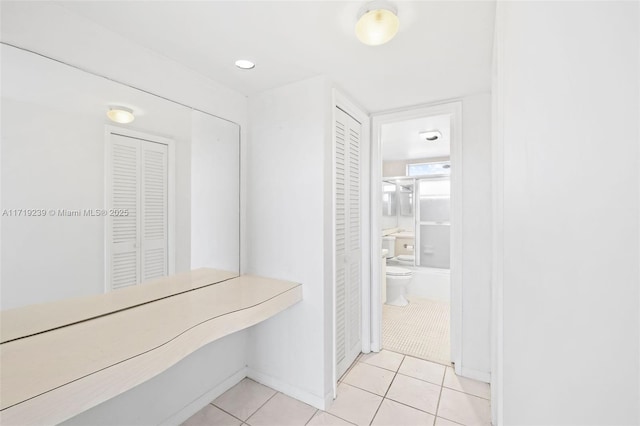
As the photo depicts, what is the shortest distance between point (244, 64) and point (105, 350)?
5.45 feet

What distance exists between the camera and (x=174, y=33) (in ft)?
4.66

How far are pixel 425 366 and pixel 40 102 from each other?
9.75ft

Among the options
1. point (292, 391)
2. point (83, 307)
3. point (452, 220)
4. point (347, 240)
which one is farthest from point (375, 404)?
point (83, 307)

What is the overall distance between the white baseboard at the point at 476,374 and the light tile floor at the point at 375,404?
36mm

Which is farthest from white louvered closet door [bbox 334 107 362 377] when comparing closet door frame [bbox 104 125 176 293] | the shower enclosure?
the shower enclosure

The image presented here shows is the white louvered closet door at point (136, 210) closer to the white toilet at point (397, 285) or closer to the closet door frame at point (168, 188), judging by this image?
the closet door frame at point (168, 188)

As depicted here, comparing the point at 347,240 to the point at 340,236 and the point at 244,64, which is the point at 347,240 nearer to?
the point at 340,236

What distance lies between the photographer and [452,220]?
2.24m

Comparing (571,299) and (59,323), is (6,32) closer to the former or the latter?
(59,323)

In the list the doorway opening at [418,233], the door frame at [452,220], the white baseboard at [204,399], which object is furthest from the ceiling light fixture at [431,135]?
the white baseboard at [204,399]

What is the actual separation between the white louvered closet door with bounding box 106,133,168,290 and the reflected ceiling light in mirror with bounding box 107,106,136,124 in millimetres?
89

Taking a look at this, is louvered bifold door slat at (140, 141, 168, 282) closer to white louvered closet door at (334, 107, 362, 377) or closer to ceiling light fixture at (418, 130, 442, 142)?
white louvered closet door at (334, 107, 362, 377)

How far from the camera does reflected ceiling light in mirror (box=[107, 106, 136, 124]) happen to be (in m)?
1.39

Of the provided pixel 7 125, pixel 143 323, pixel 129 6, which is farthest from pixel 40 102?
pixel 143 323
